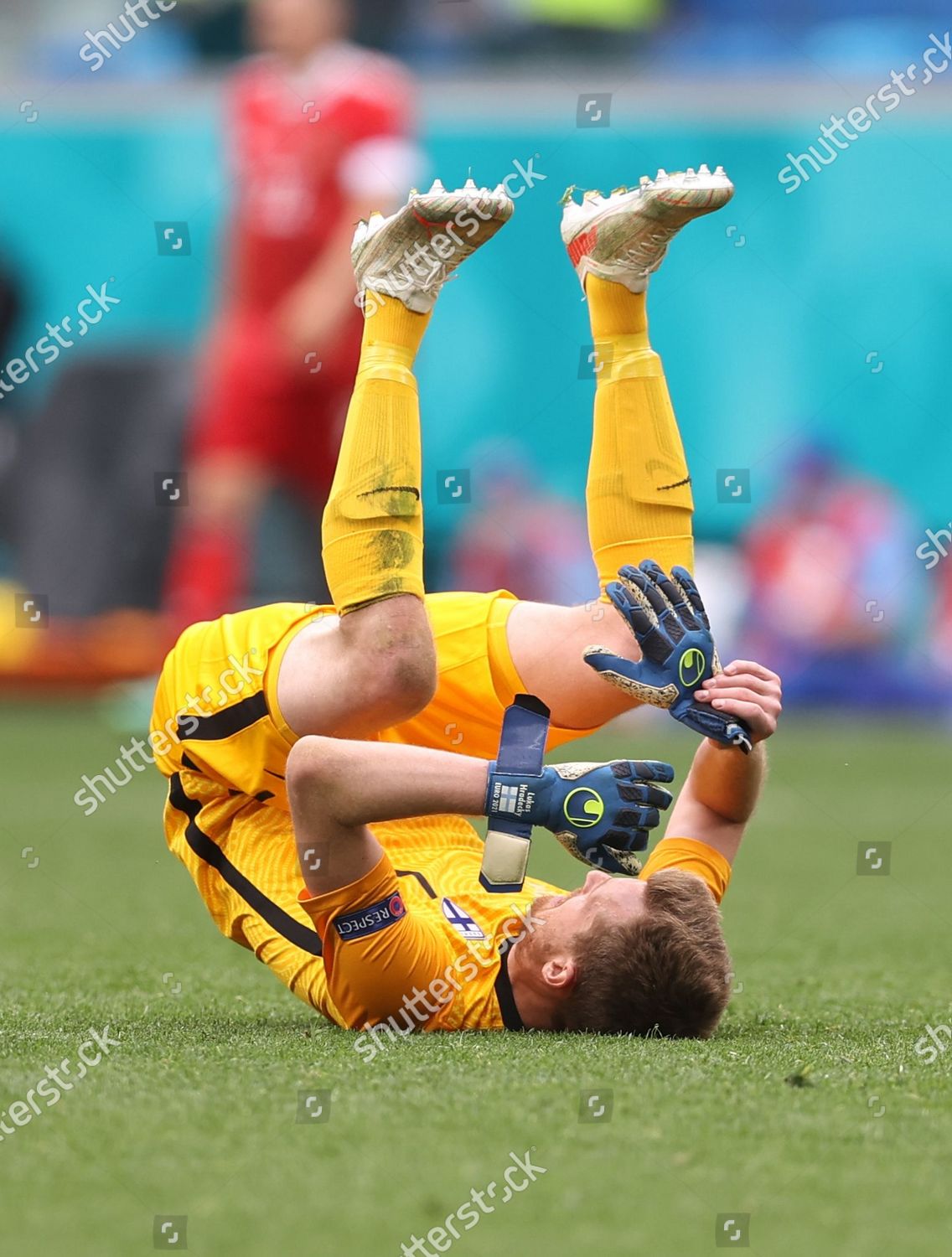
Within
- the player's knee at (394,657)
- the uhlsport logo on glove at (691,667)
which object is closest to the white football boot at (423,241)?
the player's knee at (394,657)

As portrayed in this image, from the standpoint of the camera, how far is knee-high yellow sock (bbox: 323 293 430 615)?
3.65 metres

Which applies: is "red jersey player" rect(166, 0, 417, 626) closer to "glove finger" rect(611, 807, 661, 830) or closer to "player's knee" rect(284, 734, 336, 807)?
"player's knee" rect(284, 734, 336, 807)

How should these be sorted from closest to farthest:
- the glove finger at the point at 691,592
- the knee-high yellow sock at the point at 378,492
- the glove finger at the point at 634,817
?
the glove finger at the point at 634,817 → the glove finger at the point at 691,592 → the knee-high yellow sock at the point at 378,492

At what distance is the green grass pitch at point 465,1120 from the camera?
239cm

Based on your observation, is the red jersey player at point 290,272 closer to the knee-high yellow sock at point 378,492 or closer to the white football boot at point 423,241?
the white football boot at point 423,241

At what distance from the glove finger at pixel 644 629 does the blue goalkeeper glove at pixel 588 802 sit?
30 cm

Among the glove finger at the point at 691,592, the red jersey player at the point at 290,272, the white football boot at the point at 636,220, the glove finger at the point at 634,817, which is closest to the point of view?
the glove finger at the point at 634,817

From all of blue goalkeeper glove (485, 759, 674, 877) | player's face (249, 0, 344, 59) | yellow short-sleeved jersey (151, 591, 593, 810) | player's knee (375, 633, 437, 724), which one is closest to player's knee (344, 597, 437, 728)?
player's knee (375, 633, 437, 724)

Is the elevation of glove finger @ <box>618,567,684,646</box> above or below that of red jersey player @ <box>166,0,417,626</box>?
below

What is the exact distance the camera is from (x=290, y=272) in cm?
968

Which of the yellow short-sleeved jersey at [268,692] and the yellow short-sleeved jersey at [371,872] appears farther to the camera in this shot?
the yellow short-sleeved jersey at [268,692]

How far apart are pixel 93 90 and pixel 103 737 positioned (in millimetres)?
5111

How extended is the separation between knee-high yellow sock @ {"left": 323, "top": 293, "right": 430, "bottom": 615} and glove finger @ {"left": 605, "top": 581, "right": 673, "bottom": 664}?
16.8 inches

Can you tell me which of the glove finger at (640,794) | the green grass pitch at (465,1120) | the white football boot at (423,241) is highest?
the white football boot at (423,241)
